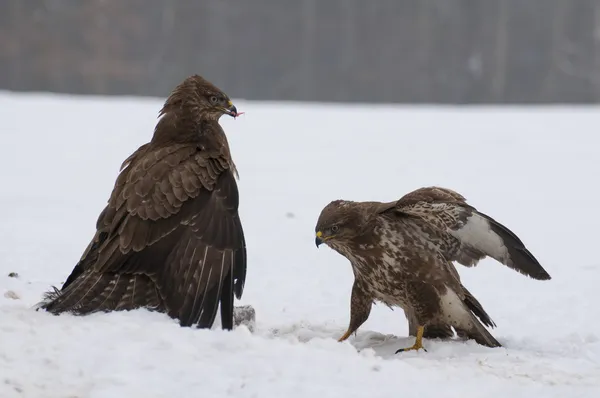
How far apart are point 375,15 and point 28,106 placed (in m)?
13.0

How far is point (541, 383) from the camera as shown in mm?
4125

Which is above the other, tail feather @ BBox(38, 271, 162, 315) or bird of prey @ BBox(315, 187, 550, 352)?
bird of prey @ BBox(315, 187, 550, 352)

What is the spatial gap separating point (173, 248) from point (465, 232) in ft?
5.49

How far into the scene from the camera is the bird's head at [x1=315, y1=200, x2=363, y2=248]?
5.15 meters

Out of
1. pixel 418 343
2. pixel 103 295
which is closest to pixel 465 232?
pixel 418 343

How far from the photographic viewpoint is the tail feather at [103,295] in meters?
4.62

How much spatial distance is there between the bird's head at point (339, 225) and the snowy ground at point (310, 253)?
2.07 feet

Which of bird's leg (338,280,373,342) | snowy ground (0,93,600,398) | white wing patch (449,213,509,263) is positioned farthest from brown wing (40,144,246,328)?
white wing patch (449,213,509,263)

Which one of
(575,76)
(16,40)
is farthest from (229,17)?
(575,76)

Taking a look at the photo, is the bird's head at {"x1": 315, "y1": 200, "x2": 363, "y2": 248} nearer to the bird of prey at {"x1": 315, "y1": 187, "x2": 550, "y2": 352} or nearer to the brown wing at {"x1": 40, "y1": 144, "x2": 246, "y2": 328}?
the bird of prey at {"x1": 315, "y1": 187, "x2": 550, "y2": 352}

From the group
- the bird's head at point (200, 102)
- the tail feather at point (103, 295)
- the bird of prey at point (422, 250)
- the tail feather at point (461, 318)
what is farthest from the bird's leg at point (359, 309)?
the bird's head at point (200, 102)

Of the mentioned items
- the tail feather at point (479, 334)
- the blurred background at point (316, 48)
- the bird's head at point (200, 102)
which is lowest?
the tail feather at point (479, 334)

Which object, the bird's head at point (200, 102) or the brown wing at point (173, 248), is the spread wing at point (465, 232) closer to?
the brown wing at point (173, 248)

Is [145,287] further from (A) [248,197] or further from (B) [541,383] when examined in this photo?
(A) [248,197]
